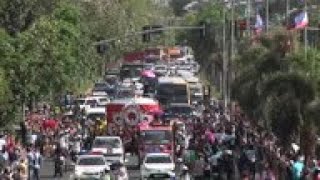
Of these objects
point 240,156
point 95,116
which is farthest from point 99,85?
point 240,156

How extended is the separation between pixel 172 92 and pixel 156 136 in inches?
1164

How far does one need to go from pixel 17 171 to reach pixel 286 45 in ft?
31.7

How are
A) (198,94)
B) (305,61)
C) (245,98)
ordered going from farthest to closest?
1. (198,94)
2. (245,98)
3. (305,61)

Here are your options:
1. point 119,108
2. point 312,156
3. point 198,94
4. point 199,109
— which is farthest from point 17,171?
point 198,94

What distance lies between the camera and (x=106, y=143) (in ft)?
143

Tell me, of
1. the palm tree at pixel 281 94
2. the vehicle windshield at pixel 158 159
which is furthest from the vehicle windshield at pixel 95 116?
the vehicle windshield at pixel 158 159

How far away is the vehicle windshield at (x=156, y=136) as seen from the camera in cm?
4412

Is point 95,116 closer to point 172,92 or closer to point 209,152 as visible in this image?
point 172,92

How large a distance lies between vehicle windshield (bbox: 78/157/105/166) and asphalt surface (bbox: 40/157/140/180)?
1.35m

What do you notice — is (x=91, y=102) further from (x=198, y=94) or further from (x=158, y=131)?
(x=158, y=131)

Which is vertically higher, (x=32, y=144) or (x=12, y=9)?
(x=12, y=9)

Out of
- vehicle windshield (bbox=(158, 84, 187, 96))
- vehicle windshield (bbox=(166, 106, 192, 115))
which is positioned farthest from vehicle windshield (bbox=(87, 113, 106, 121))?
vehicle windshield (bbox=(158, 84, 187, 96))

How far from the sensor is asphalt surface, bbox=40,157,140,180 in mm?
41781

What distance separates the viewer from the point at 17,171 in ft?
120
